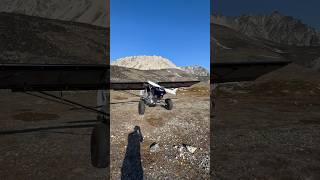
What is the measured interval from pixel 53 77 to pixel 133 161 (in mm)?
5048

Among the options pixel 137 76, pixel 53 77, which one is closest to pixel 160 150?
pixel 53 77

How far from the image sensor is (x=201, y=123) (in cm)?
1877

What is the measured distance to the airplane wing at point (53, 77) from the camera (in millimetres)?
5539

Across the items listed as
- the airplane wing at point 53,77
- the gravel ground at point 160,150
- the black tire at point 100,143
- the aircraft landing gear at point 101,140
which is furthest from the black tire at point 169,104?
the black tire at point 100,143

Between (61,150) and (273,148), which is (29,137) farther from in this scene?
(273,148)

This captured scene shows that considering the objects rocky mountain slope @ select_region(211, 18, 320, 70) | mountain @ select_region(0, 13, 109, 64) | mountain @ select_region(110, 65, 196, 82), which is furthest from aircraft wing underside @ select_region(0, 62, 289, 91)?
mountain @ select_region(0, 13, 109, 64)

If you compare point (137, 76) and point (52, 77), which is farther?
point (137, 76)

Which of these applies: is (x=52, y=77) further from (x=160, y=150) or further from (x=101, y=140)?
(x=160, y=150)

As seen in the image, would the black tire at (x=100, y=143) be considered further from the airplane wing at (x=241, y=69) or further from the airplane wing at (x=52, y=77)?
the airplane wing at (x=241, y=69)

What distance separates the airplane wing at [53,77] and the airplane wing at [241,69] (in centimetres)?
300

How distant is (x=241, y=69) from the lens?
24.8 feet

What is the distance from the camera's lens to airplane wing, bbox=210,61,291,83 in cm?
702

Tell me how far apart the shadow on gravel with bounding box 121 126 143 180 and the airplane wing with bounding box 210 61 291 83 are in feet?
13.2

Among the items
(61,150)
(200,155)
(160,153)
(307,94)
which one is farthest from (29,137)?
(307,94)
